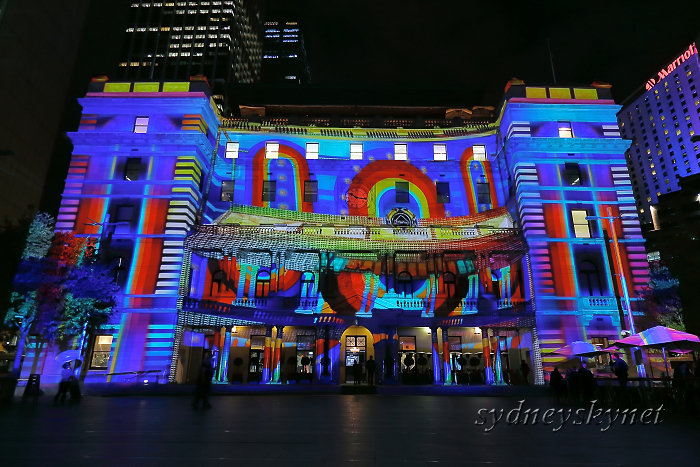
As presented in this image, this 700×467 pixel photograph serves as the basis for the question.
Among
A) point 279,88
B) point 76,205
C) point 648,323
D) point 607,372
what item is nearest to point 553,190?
point 648,323

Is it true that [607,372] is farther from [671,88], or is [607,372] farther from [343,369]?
[671,88]

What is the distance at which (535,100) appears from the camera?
130 feet

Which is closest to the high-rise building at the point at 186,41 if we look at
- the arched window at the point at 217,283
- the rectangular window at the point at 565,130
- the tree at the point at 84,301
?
the arched window at the point at 217,283

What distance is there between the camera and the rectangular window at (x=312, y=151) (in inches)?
1674

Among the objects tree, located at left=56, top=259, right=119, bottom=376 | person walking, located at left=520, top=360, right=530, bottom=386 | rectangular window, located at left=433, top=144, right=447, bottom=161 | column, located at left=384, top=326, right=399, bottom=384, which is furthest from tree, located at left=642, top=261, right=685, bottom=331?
tree, located at left=56, top=259, right=119, bottom=376

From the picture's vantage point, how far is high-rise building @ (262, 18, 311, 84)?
584ft

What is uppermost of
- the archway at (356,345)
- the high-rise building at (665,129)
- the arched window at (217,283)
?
the high-rise building at (665,129)

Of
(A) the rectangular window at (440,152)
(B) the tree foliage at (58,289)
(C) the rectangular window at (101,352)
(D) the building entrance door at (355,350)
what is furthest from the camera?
(A) the rectangular window at (440,152)

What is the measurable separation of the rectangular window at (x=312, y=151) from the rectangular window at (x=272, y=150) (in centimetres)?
278

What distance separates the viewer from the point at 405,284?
3853 cm

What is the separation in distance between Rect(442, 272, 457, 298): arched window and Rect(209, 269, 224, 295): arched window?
18.3m

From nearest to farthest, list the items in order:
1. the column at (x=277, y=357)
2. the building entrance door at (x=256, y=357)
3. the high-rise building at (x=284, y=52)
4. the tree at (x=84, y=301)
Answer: the tree at (x=84, y=301)
the column at (x=277, y=357)
the building entrance door at (x=256, y=357)
the high-rise building at (x=284, y=52)

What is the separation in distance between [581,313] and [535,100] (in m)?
18.5

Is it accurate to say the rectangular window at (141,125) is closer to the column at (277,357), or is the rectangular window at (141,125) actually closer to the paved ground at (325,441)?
the column at (277,357)
